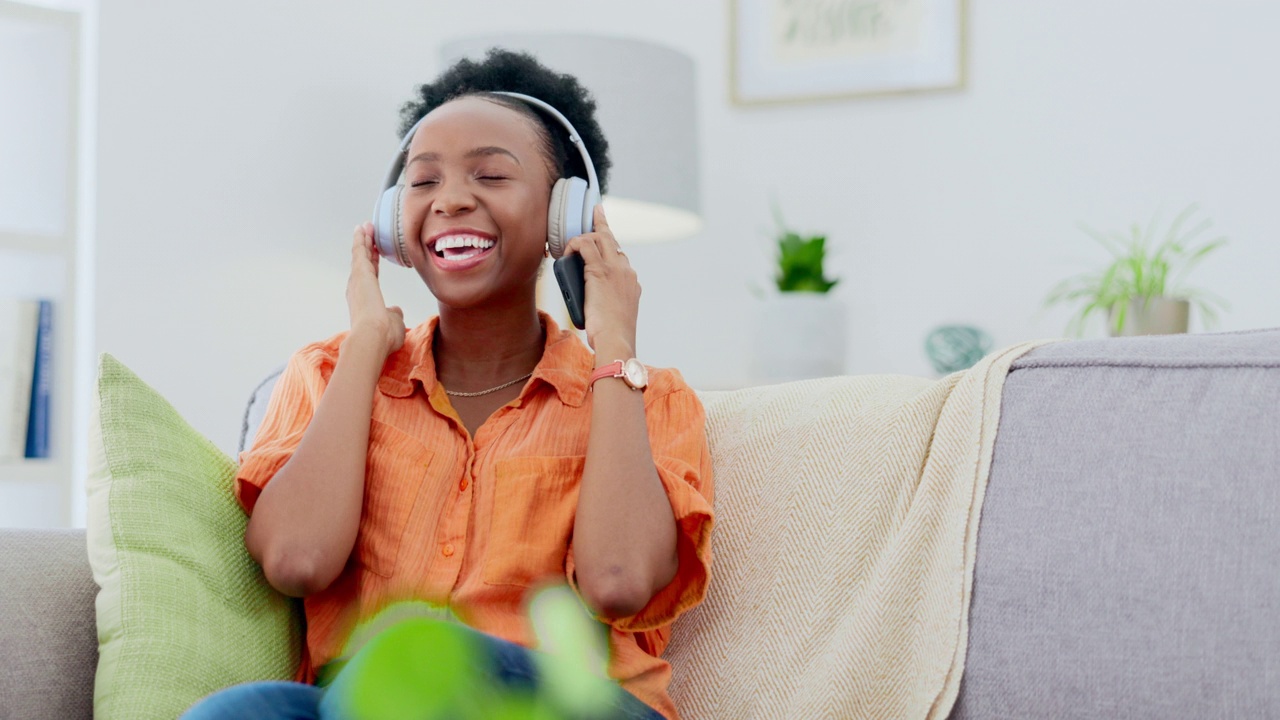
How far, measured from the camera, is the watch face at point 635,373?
116 cm

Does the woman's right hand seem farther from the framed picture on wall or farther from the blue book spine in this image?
the framed picture on wall

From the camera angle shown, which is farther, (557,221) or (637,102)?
(637,102)

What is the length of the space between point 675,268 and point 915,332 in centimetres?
58

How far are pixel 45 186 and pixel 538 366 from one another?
1.41m

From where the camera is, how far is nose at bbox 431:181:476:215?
1.19 meters

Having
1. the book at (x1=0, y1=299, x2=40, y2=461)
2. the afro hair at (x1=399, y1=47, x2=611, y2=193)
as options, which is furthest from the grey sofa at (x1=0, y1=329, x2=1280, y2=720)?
the book at (x1=0, y1=299, x2=40, y2=461)

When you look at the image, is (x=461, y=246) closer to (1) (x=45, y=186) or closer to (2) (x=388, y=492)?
(2) (x=388, y=492)

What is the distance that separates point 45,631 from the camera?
1.00m

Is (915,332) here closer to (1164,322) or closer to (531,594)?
(1164,322)

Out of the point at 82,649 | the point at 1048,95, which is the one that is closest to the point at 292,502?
the point at 82,649

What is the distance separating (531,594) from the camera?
1.12 meters

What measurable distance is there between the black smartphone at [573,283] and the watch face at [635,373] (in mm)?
74

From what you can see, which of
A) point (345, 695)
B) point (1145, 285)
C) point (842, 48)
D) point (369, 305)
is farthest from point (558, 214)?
point (842, 48)

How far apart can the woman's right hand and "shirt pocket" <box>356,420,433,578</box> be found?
0.10 metres
